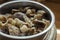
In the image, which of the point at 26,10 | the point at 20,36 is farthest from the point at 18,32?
the point at 26,10

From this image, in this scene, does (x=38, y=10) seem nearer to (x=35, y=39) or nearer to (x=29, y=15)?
(x=29, y=15)

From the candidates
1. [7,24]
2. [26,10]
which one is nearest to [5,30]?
[7,24]

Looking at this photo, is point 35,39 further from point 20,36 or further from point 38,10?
point 38,10

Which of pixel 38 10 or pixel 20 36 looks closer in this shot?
pixel 20 36

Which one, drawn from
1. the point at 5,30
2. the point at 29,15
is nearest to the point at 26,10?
the point at 29,15

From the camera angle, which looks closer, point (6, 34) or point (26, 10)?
point (6, 34)
